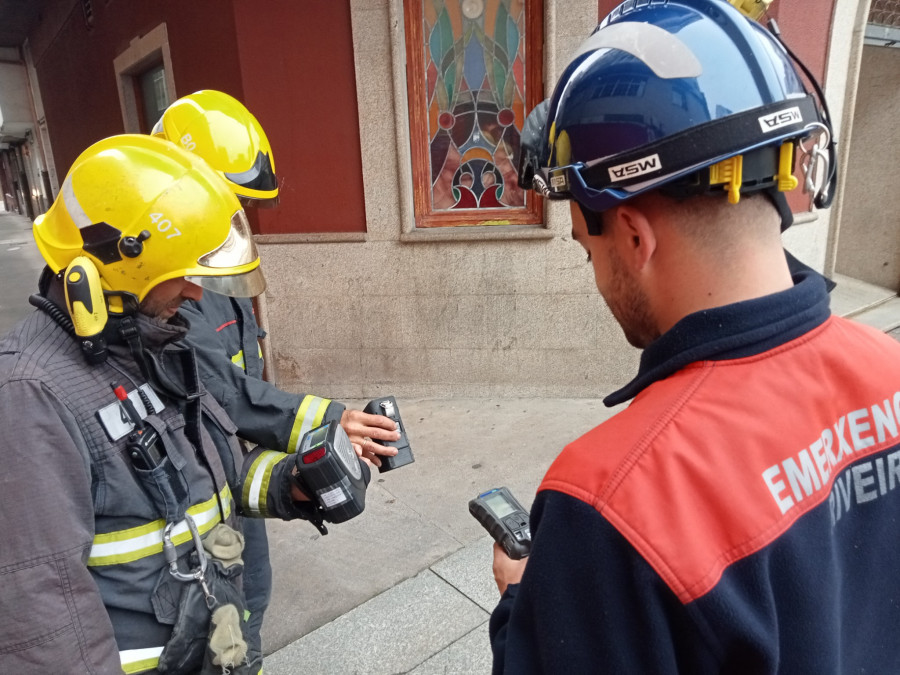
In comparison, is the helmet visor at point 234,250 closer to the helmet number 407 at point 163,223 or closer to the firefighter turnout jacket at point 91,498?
the helmet number 407 at point 163,223

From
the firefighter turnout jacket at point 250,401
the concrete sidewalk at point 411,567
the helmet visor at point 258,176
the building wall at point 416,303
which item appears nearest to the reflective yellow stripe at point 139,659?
the firefighter turnout jacket at point 250,401

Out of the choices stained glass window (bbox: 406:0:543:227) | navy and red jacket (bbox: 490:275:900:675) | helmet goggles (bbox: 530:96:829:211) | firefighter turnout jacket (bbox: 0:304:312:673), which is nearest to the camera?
navy and red jacket (bbox: 490:275:900:675)

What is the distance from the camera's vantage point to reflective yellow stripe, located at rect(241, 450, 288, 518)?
1975mm

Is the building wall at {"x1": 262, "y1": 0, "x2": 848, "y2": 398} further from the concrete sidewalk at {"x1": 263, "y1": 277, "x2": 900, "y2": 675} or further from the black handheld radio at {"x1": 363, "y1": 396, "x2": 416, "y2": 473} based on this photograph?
the black handheld radio at {"x1": 363, "y1": 396, "x2": 416, "y2": 473}

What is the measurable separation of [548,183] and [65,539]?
1.20 metres

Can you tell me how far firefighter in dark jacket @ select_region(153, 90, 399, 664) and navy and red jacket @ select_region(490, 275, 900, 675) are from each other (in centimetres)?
143

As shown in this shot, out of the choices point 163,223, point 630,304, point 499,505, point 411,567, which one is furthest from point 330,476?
point 411,567

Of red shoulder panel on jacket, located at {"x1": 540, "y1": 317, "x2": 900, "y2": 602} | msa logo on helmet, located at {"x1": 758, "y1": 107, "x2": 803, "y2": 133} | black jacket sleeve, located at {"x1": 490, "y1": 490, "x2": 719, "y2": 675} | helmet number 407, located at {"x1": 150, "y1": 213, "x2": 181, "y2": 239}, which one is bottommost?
black jacket sleeve, located at {"x1": 490, "y1": 490, "x2": 719, "y2": 675}

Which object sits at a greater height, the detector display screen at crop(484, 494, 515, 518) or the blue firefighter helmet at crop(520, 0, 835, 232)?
the blue firefighter helmet at crop(520, 0, 835, 232)

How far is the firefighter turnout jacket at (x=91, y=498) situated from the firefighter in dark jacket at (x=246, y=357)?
49 cm

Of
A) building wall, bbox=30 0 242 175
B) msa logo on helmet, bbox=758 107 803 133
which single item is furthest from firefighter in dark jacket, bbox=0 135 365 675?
building wall, bbox=30 0 242 175

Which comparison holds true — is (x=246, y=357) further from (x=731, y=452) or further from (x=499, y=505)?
(x=731, y=452)

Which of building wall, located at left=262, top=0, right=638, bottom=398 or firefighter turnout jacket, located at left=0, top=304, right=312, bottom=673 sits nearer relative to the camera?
firefighter turnout jacket, located at left=0, top=304, right=312, bottom=673

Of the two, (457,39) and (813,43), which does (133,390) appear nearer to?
(457,39)
